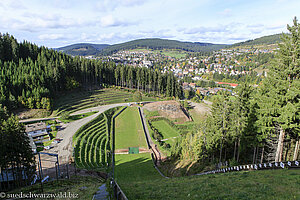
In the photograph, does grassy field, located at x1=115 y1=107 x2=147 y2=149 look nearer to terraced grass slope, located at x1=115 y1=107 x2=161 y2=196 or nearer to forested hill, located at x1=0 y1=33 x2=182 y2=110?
terraced grass slope, located at x1=115 y1=107 x2=161 y2=196

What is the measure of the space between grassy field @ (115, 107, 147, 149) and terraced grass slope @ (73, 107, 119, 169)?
10.9 feet

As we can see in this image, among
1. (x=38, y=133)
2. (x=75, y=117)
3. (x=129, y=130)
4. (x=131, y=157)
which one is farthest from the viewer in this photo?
(x=75, y=117)

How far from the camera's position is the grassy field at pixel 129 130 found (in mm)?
47031

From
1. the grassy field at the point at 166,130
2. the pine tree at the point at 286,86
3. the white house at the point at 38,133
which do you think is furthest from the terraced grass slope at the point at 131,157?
the pine tree at the point at 286,86

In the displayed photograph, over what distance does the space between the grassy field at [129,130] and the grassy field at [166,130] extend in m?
6.29

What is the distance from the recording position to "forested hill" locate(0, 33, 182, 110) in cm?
5544

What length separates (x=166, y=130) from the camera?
57.8m

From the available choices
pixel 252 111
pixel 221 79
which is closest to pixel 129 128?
pixel 252 111

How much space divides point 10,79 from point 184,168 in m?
59.7

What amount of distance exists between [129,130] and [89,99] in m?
26.9

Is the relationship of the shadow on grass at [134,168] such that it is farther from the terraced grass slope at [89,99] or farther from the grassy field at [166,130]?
the terraced grass slope at [89,99]

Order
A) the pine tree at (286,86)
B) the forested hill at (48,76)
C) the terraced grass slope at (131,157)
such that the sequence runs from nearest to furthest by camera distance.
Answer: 1. the pine tree at (286,86)
2. the terraced grass slope at (131,157)
3. the forested hill at (48,76)

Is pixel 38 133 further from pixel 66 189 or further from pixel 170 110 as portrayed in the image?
pixel 170 110

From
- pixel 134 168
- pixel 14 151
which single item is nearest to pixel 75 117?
pixel 134 168
